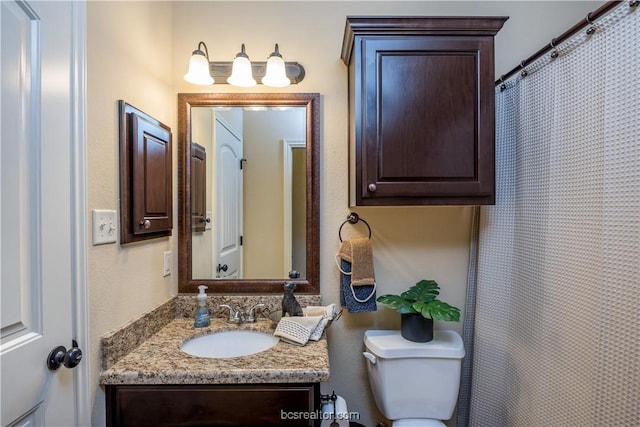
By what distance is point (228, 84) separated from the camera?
1.51m

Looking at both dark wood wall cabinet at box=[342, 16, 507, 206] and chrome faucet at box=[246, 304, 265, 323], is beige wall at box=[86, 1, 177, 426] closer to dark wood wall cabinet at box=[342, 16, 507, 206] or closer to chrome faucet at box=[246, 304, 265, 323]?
chrome faucet at box=[246, 304, 265, 323]

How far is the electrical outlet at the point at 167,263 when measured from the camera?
4.64 ft

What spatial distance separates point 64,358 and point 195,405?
40 centimetres

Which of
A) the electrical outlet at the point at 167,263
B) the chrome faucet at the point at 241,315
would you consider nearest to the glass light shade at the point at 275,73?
the electrical outlet at the point at 167,263

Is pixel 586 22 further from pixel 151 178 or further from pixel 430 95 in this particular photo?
pixel 151 178

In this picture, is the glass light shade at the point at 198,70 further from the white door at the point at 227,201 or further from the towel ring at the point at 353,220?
the towel ring at the point at 353,220

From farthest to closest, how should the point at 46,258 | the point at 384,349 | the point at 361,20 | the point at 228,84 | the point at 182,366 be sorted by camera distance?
the point at 228,84 → the point at 384,349 → the point at 361,20 → the point at 182,366 → the point at 46,258

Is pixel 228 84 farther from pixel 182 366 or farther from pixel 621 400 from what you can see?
pixel 621 400

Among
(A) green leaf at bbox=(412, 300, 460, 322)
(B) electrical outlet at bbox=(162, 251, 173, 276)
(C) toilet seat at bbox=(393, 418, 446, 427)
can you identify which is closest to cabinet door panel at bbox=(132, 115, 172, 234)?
(B) electrical outlet at bbox=(162, 251, 173, 276)

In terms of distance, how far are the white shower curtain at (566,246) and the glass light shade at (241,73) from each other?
1.07 metres

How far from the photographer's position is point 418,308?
1313 millimetres

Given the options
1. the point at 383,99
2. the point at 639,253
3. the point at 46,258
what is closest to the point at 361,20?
the point at 383,99

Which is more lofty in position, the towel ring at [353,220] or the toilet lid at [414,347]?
the towel ring at [353,220]

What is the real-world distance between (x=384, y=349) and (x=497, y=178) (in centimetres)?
84
